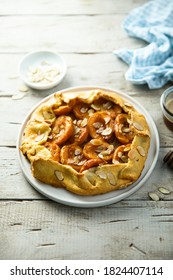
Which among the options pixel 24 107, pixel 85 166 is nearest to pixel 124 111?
pixel 85 166

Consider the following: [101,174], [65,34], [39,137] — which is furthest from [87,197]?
[65,34]

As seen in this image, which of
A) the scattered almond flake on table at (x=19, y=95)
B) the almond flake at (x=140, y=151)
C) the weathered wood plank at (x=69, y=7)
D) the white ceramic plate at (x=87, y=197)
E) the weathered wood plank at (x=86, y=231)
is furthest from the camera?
the weathered wood plank at (x=69, y=7)

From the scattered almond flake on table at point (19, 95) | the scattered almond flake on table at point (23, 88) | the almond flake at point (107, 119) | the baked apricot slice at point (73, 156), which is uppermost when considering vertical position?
the almond flake at point (107, 119)

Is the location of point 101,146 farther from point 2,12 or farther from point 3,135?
point 2,12

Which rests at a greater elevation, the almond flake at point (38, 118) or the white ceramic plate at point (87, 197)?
the almond flake at point (38, 118)

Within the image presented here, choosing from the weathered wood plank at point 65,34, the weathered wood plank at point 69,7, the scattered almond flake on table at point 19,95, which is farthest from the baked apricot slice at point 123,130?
the weathered wood plank at point 69,7

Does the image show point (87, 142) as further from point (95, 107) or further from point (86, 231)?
point (86, 231)

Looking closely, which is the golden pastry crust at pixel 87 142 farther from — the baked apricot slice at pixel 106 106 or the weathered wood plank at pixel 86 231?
the weathered wood plank at pixel 86 231

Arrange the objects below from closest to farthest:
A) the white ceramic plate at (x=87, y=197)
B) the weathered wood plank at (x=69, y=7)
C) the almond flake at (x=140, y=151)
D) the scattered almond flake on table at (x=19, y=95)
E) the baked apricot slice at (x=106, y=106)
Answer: the white ceramic plate at (x=87, y=197) < the almond flake at (x=140, y=151) < the baked apricot slice at (x=106, y=106) < the scattered almond flake on table at (x=19, y=95) < the weathered wood plank at (x=69, y=7)

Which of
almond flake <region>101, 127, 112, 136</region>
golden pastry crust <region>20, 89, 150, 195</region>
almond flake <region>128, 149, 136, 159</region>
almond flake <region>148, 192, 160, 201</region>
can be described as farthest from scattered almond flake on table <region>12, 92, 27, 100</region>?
almond flake <region>148, 192, 160, 201</region>
